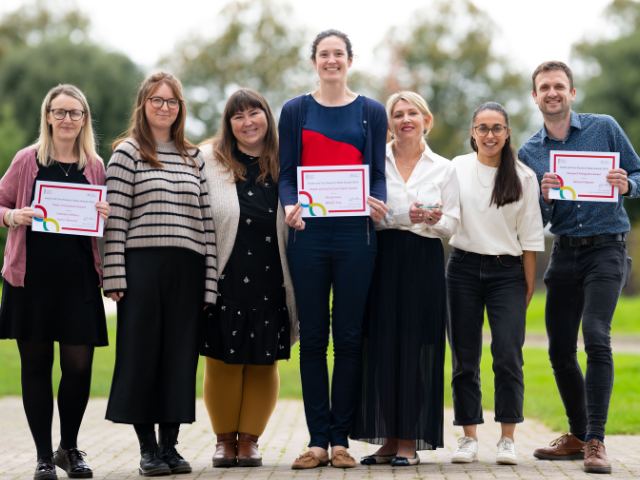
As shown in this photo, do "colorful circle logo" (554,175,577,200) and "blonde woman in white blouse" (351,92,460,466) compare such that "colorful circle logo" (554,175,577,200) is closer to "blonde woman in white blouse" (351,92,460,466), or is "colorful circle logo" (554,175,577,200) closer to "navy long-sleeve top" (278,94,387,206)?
"blonde woman in white blouse" (351,92,460,466)

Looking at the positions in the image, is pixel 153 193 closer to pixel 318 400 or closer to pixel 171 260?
pixel 171 260

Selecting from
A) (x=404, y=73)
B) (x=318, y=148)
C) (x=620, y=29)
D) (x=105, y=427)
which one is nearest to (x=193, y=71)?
(x=404, y=73)

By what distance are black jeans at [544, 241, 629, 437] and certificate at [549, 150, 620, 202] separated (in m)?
0.35

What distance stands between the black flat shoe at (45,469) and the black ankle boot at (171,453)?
2.17 ft

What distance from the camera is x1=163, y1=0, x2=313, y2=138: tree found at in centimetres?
3641

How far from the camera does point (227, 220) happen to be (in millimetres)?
4984

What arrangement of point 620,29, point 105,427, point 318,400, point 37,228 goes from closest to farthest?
1. point 37,228
2. point 318,400
3. point 105,427
4. point 620,29

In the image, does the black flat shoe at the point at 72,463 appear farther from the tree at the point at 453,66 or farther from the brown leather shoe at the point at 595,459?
the tree at the point at 453,66

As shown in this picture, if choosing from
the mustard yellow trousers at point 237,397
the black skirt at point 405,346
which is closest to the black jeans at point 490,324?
the black skirt at point 405,346

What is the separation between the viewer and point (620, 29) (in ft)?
134

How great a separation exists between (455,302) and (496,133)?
1196 mm

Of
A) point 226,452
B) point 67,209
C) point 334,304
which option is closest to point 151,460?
point 226,452

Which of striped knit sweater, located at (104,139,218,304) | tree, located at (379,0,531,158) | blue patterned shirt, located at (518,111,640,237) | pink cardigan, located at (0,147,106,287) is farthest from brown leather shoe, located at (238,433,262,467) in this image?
tree, located at (379,0,531,158)

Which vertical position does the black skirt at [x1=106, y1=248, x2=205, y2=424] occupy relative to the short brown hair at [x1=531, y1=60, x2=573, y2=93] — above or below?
below
